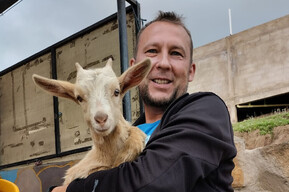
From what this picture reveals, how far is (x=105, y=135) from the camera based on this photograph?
5.32 ft

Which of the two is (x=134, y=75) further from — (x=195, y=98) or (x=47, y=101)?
(x=47, y=101)

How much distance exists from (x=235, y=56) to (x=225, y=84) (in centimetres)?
119

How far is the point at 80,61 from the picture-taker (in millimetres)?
4496

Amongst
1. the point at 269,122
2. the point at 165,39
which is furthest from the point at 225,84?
the point at 165,39

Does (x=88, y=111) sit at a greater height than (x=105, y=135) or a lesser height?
greater

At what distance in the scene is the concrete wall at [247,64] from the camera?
11.9m

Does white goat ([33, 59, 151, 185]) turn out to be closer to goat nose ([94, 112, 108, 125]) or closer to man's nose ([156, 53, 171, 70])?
goat nose ([94, 112, 108, 125])

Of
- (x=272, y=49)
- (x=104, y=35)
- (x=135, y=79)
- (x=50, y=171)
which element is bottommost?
(x=50, y=171)

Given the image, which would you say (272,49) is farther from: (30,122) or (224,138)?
(224,138)

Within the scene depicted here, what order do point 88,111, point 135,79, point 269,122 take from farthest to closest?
point 269,122 < point 135,79 < point 88,111

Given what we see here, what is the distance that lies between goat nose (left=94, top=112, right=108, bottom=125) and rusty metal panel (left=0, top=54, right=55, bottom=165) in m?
3.47

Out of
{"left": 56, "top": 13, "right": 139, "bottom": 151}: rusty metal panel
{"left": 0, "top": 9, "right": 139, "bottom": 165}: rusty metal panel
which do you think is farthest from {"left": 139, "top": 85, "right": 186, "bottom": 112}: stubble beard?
{"left": 56, "top": 13, "right": 139, "bottom": 151}: rusty metal panel

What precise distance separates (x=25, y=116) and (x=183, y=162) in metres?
4.36

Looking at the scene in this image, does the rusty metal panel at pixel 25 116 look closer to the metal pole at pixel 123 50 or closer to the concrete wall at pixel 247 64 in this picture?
the metal pole at pixel 123 50
